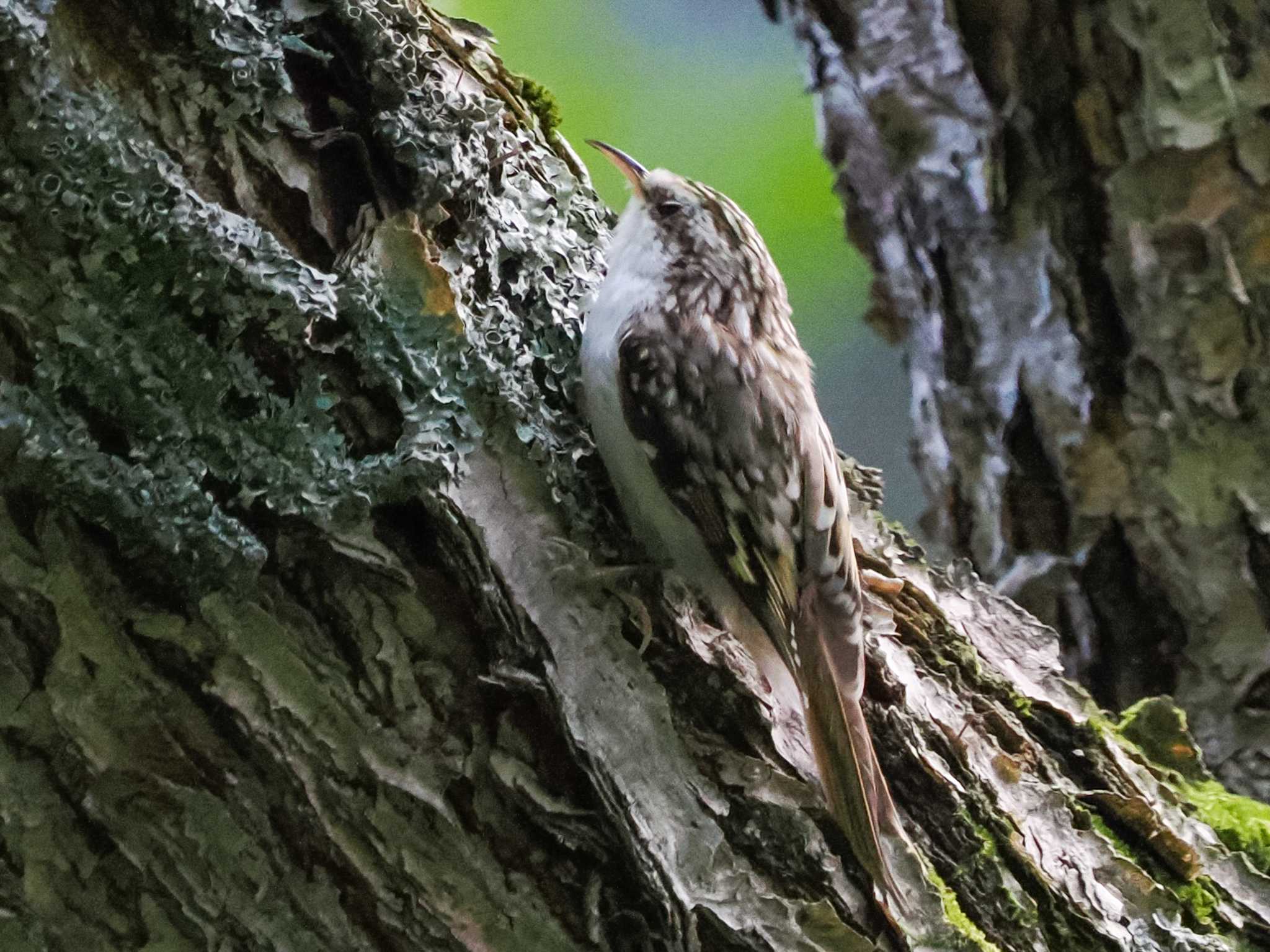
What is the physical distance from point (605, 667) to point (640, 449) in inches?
7.9

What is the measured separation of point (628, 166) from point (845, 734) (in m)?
0.67

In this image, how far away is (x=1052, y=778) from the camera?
106cm

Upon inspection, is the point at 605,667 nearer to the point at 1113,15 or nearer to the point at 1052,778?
the point at 1052,778

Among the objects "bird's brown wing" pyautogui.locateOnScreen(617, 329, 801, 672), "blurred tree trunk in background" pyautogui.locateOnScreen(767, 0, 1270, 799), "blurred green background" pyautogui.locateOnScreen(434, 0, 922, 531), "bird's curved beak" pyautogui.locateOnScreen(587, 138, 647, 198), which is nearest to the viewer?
"bird's brown wing" pyautogui.locateOnScreen(617, 329, 801, 672)

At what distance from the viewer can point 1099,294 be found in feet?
4.97

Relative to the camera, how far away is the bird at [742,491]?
91 cm

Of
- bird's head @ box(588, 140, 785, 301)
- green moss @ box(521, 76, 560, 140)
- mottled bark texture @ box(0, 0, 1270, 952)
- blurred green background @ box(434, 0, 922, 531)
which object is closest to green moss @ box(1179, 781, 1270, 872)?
mottled bark texture @ box(0, 0, 1270, 952)

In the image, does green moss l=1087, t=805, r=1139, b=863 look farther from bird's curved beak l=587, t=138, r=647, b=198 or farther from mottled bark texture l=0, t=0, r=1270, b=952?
bird's curved beak l=587, t=138, r=647, b=198

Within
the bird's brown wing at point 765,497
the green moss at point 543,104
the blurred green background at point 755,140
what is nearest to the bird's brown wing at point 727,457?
the bird's brown wing at point 765,497

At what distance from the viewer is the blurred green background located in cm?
180

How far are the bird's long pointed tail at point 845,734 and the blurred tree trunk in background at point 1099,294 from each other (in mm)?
706

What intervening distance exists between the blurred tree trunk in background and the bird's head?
1.46ft

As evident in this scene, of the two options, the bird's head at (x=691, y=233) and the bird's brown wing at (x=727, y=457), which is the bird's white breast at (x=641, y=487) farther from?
the bird's head at (x=691, y=233)

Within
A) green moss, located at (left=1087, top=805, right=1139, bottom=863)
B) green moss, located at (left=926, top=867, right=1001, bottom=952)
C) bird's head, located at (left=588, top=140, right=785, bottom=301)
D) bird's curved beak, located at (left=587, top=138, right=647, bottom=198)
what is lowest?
green moss, located at (left=926, top=867, right=1001, bottom=952)
